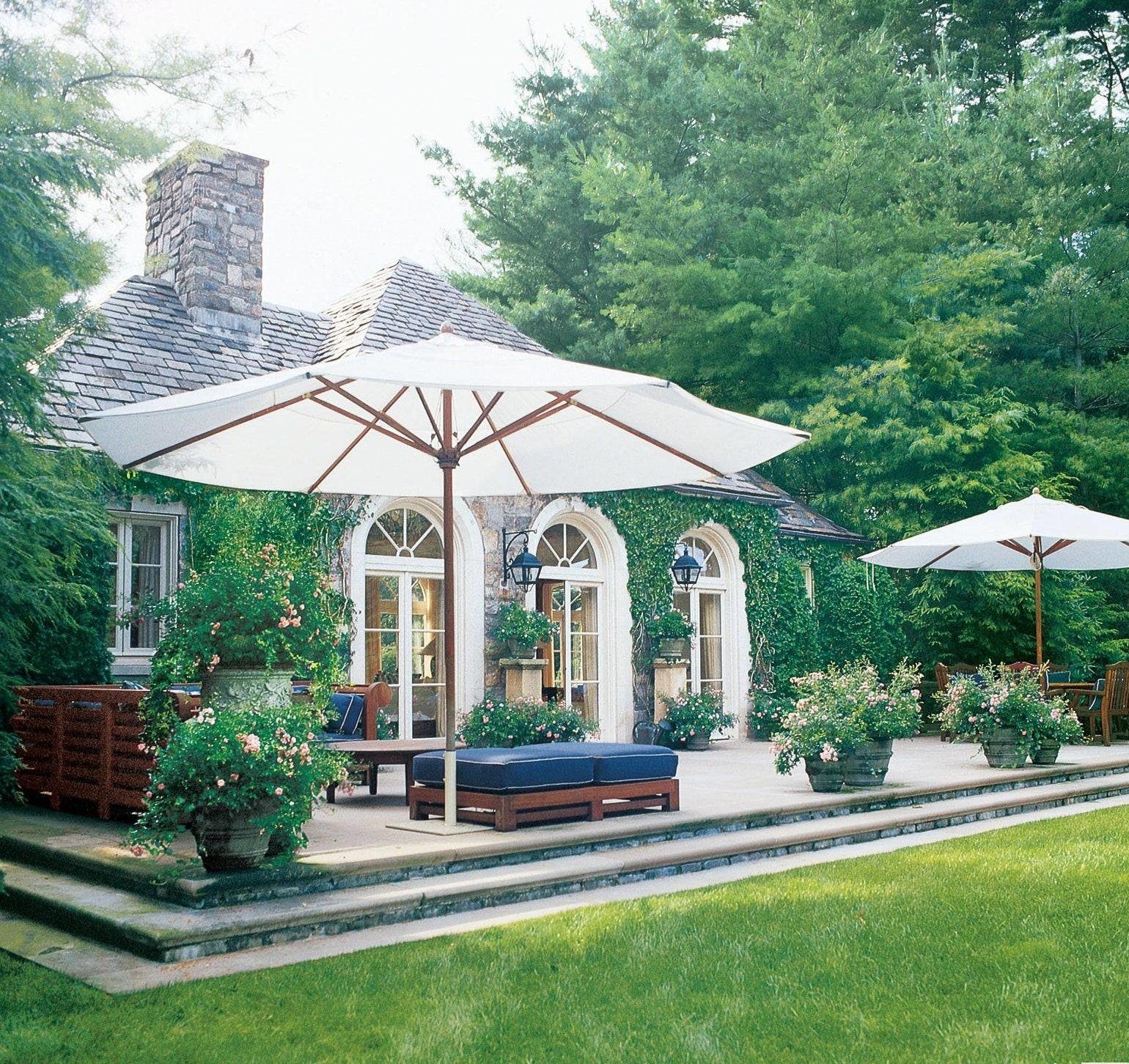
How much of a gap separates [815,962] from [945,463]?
48.6ft

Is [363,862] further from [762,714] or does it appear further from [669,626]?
[762,714]

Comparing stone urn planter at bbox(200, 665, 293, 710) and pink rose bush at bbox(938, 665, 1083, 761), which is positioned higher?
stone urn planter at bbox(200, 665, 293, 710)

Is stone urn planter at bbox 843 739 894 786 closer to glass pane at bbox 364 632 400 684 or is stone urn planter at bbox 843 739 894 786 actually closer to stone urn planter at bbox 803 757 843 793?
stone urn planter at bbox 803 757 843 793

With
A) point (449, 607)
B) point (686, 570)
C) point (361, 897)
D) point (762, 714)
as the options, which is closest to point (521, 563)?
point (686, 570)

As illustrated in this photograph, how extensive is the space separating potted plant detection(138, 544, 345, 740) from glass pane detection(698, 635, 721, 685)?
31.1ft

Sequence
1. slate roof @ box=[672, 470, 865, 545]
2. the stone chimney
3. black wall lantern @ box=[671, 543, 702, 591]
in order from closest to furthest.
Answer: the stone chimney → black wall lantern @ box=[671, 543, 702, 591] → slate roof @ box=[672, 470, 865, 545]

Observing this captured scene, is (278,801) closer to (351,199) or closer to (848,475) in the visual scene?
(848,475)

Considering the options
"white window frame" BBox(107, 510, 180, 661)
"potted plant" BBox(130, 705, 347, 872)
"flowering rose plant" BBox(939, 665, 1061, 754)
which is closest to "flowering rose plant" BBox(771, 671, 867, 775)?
"flowering rose plant" BBox(939, 665, 1061, 754)

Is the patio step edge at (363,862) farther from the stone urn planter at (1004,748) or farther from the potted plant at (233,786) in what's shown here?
the stone urn planter at (1004,748)

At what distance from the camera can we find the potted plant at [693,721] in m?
13.6

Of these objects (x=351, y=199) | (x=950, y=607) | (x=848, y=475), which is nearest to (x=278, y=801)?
(x=950, y=607)

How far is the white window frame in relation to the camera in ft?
33.3

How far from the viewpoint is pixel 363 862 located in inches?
230

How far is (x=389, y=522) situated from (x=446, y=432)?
507 cm
